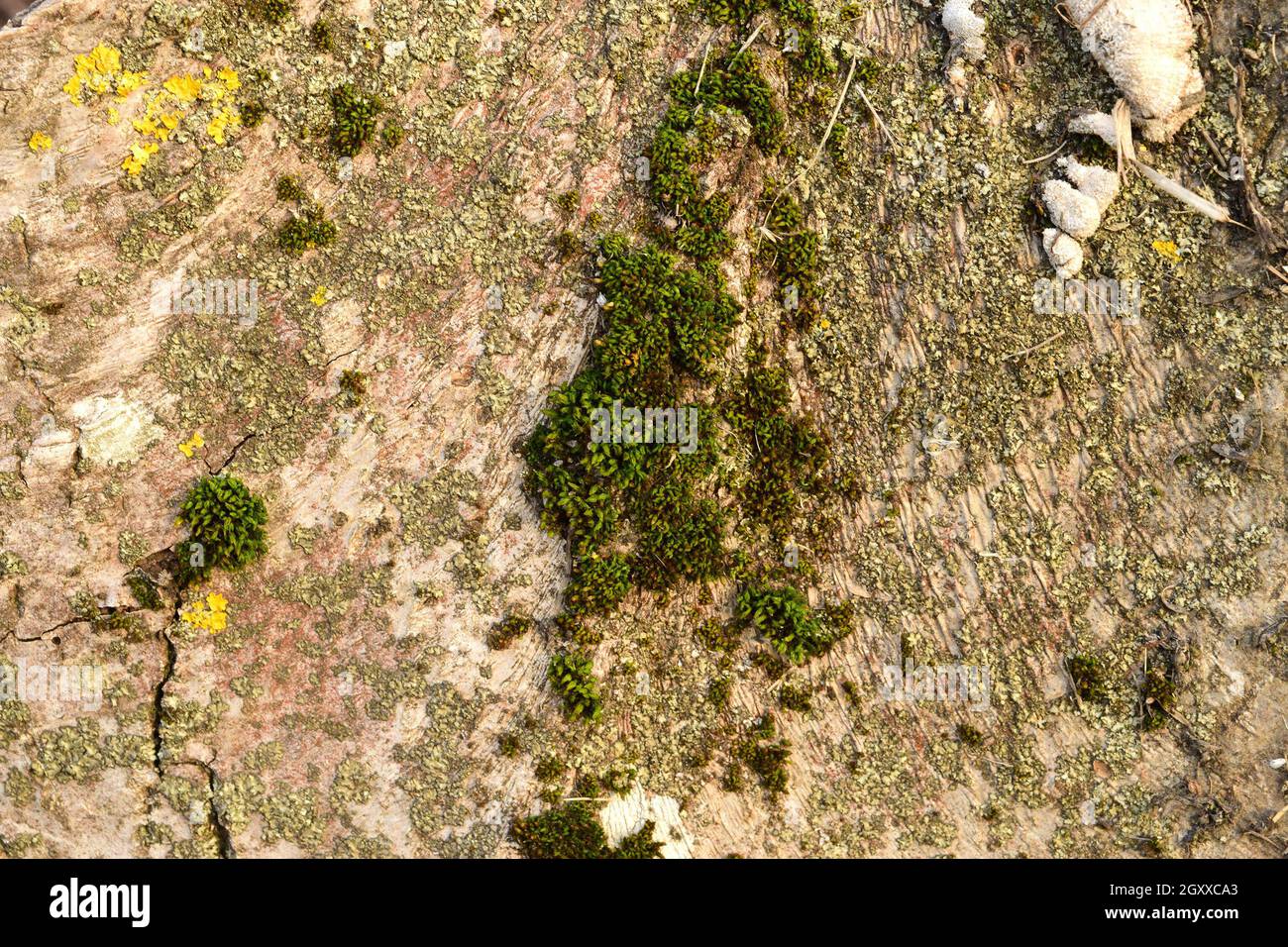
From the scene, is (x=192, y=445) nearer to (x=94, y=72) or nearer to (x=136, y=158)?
(x=136, y=158)

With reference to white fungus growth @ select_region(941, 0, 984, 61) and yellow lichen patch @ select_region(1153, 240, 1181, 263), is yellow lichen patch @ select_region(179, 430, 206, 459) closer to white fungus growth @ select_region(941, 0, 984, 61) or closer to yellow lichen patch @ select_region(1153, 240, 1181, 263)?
white fungus growth @ select_region(941, 0, 984, 61)


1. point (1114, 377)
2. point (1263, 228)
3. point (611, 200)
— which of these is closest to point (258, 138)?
point (611, 200)

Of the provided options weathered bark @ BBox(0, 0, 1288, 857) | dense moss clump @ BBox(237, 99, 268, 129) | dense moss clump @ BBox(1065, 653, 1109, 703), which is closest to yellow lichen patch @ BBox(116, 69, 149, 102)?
weathered bark @ BBox(0, 0, 1288, 857)

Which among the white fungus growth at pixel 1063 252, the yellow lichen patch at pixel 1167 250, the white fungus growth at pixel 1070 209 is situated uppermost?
the white fungus growth at pixel 1070 209

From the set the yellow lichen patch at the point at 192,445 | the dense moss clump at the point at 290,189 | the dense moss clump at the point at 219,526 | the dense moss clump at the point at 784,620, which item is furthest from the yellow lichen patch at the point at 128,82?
the dense moss clump at the point at 784,620

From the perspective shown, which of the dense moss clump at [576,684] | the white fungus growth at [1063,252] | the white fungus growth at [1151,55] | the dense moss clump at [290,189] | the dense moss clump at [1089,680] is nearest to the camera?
the white fungus growth at [1151,55]

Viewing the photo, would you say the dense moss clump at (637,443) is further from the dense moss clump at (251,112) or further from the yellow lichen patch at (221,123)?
the yellow lichen patch at (221,123)

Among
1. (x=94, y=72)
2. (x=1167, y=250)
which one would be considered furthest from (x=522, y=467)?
(x=1167, y=250)
